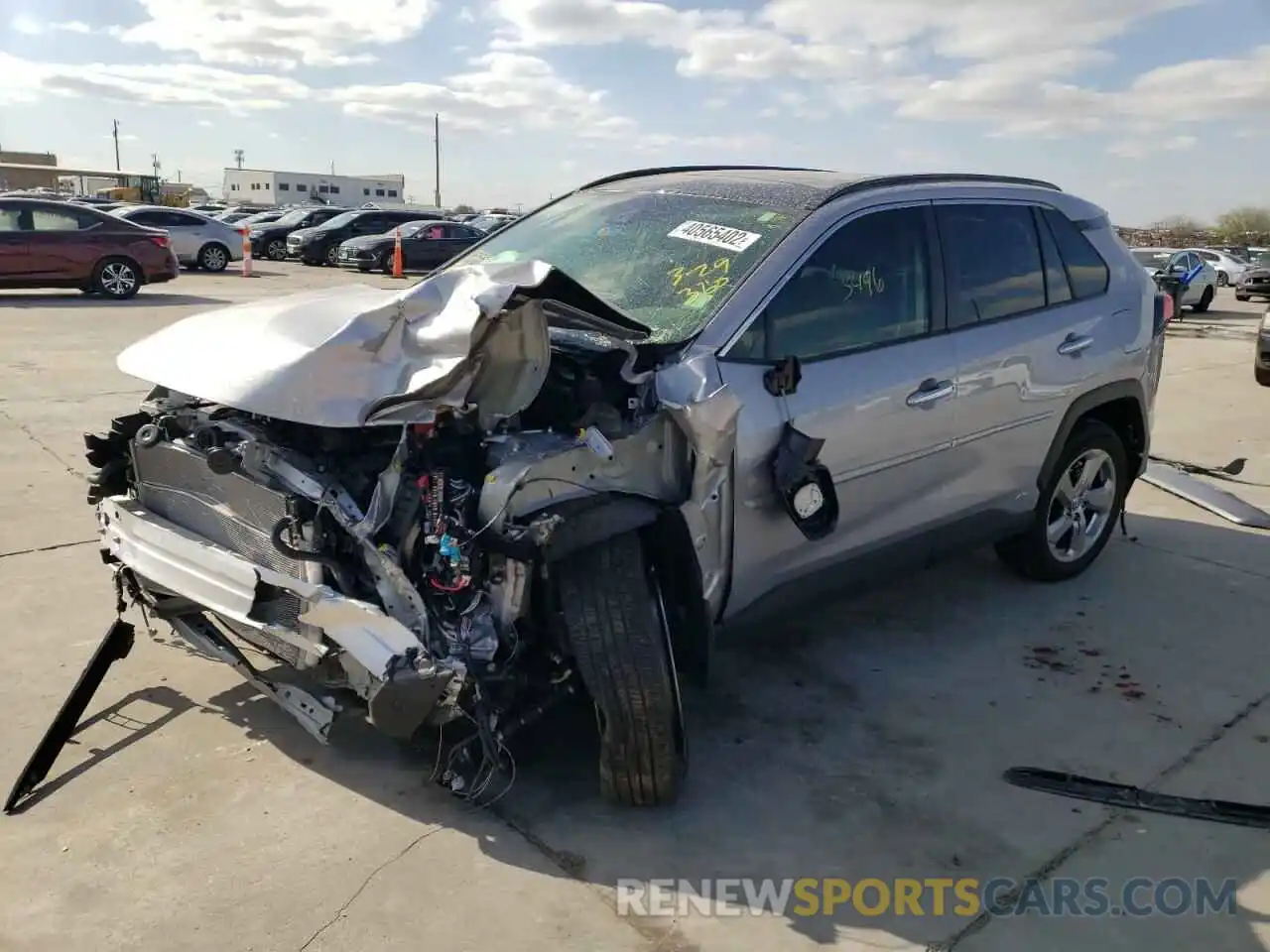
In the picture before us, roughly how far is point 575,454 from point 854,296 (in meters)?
1.37

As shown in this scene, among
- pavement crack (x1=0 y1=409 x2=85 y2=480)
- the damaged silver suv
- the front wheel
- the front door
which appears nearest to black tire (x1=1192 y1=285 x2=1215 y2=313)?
the damaged silver suv

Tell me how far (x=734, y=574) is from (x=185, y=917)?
6.01 ft

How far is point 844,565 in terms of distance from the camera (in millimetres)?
3820

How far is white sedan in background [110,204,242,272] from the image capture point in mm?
22719

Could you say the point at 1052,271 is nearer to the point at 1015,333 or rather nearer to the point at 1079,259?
the point at 1079,259

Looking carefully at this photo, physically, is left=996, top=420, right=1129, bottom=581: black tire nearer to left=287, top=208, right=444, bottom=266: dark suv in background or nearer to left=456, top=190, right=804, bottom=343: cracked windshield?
left=456, top=190, right=804, bottom=343: cracked windshield

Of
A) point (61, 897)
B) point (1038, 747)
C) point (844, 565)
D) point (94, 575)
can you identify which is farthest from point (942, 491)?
point (94, 575)

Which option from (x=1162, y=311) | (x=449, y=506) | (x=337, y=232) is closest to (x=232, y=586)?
(x=449, y=506)

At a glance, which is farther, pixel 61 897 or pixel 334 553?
pixel 334 553

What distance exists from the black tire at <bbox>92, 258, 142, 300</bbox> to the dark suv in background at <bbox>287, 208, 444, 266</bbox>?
10594 mm

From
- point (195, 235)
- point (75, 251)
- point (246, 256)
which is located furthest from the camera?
point (195, 235)

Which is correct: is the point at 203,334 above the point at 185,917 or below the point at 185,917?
above

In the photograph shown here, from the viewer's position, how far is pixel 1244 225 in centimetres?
6662

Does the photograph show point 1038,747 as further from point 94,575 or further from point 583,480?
point 94,575
